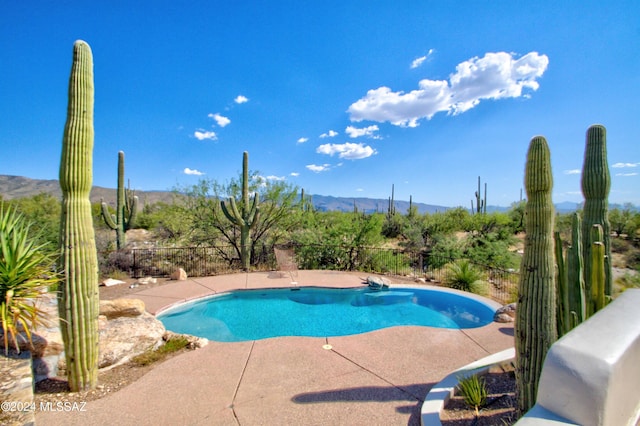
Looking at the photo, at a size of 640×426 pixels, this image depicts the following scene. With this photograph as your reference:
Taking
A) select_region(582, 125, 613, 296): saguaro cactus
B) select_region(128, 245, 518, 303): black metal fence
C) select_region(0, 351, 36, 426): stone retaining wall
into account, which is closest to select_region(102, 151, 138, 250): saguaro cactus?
select_region(128, 245, 518, 303): black metal fence

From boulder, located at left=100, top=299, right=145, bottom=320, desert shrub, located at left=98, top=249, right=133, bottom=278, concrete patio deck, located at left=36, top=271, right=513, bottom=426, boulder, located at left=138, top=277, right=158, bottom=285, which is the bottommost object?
concrete patio deck, located at left=36, top=271, right=513, bottom=426

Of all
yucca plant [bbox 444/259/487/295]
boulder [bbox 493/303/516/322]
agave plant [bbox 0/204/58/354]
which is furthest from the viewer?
yucca plant [bbox 444/259/487/295]

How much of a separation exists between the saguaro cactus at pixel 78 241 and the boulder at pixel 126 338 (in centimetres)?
64

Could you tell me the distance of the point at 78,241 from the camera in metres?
3.41

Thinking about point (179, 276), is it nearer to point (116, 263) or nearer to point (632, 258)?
point (116, 263)

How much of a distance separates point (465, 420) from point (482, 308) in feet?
16.7

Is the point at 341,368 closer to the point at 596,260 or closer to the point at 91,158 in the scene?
the point at 596,260

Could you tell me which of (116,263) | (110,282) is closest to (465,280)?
(110,282)

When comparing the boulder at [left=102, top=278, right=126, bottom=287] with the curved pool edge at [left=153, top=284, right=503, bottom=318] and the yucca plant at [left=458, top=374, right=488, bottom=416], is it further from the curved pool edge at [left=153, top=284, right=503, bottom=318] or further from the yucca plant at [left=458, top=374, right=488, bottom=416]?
→ the yucca plant at [left=458, top=374, right=488, bottom=416]

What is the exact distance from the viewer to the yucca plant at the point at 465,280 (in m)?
8.70

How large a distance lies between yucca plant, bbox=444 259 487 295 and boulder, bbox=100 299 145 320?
8.46 m

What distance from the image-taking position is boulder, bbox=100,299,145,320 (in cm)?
538

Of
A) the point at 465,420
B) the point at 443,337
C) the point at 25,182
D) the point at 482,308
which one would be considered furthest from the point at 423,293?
the point at 25,182

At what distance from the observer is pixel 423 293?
340 inches
